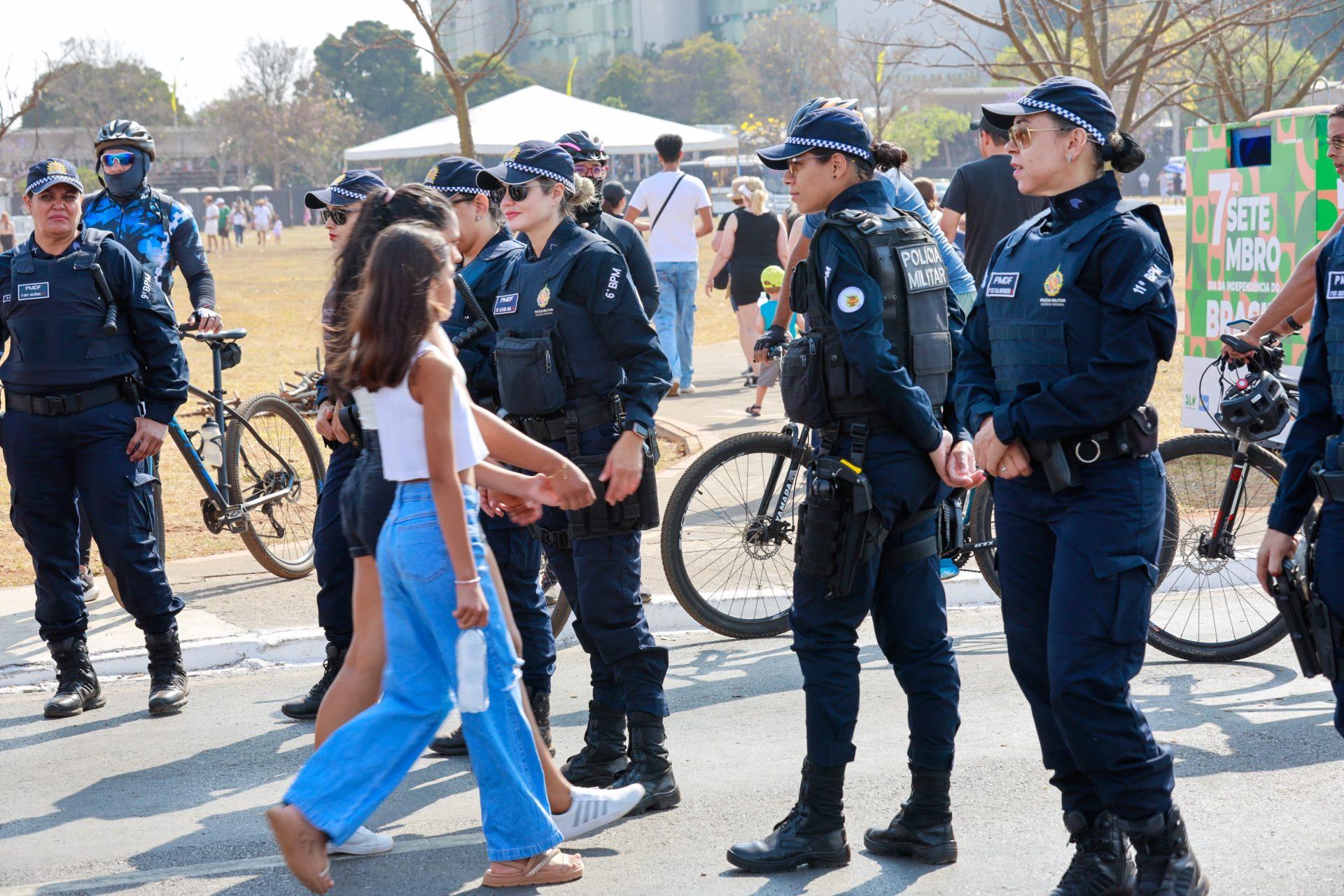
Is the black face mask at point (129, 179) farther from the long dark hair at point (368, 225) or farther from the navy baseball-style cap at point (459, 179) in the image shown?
the long dark hair at point (368, 225)

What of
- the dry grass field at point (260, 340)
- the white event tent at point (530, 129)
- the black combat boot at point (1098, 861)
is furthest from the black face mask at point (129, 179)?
the white event tent at point (530, 129)

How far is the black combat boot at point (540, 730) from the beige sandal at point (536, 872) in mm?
1110

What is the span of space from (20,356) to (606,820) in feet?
10.4

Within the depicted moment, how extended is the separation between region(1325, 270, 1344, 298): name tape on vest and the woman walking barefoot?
80.6 inches

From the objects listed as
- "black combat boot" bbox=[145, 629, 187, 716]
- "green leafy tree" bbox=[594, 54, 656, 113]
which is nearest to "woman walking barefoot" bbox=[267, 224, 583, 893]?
"black combat boot" bbox=[145, 629, 187, 716]

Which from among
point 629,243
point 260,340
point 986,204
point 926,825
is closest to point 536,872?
point 926,825

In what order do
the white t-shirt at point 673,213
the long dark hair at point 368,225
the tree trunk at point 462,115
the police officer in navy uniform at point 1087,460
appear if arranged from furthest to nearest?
the tree trunk at point 462,115, the white t-shirt at point 673,213, the long dark hair at point 368,225, the police officer in navy uniform at point 1087,460

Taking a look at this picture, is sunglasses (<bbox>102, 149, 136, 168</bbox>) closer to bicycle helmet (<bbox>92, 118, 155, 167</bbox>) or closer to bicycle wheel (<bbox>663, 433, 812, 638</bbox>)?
bicycle helmet (<bbox>92, 118, 155, 167</bbox>)

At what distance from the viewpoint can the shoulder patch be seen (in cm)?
389

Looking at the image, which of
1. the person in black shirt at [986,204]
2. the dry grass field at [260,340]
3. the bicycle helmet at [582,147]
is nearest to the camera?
the bicycle helmet at [582,147]

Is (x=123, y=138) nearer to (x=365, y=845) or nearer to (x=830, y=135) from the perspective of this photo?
(x=365, y=845)

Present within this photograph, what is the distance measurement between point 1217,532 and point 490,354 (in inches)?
116

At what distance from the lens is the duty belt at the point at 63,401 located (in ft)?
→ 18.7

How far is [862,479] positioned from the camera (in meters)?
3.93
